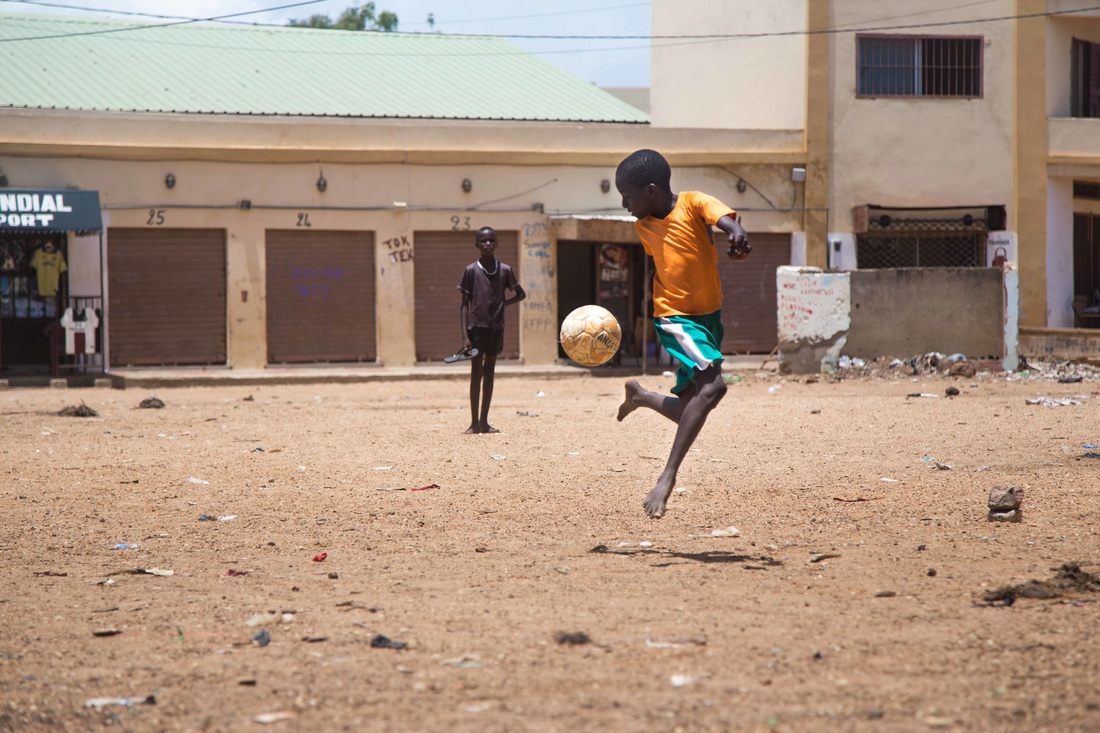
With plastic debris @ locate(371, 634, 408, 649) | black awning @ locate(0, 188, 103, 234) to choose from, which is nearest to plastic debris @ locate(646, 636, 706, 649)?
plastic debris @ locate(371, 634, 408, 649)

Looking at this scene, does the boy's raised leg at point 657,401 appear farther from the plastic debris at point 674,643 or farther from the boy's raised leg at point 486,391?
the boy's raised leg at point 486,391

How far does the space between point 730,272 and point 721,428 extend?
37.9 ft

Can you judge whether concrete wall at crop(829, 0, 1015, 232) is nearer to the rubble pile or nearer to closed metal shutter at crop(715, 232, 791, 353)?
closed metal shutter at crop(715, 232, 791, 353)

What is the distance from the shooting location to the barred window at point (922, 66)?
2331 cm

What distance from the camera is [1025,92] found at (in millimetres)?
23328

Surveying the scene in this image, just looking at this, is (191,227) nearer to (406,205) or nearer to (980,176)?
(406,205)

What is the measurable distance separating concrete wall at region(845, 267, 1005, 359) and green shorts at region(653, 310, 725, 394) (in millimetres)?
13406

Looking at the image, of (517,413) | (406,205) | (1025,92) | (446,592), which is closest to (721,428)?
(517,413)

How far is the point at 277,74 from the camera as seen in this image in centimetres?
2472

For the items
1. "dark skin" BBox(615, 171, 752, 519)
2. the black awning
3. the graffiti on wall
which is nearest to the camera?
"dark skin" BBox(615, 171, 752, 519)

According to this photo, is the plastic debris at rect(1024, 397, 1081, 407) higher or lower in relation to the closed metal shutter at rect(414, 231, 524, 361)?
lower

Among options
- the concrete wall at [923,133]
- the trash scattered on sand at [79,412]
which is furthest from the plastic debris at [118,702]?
the concrete wall at [923,133]

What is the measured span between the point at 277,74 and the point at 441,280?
6423mm

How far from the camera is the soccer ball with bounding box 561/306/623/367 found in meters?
6.89
